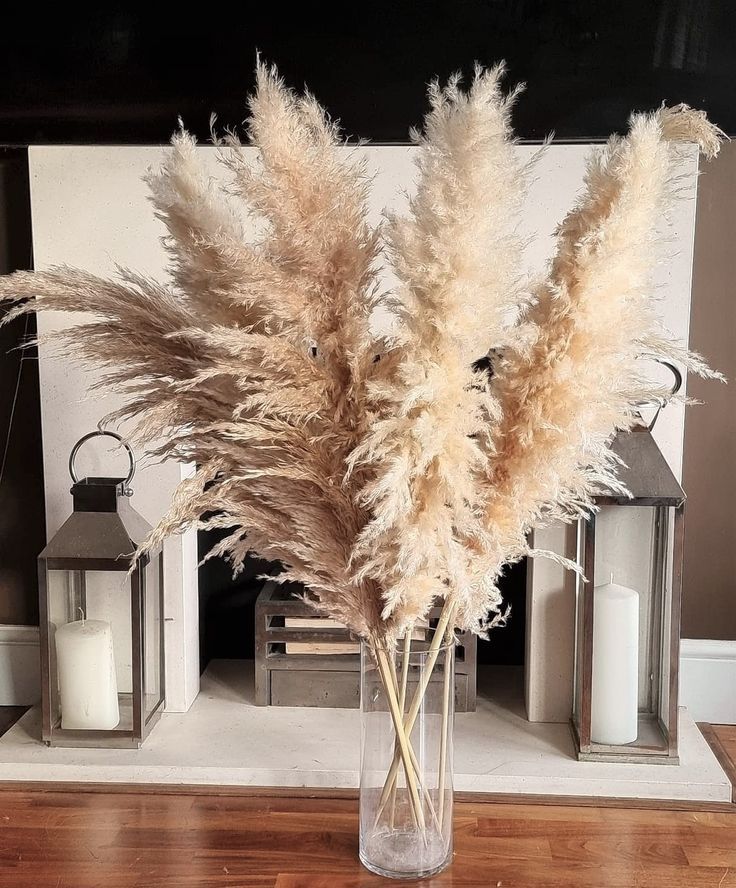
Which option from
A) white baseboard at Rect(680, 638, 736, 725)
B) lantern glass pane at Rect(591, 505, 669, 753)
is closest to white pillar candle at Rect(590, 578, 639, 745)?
lantern glass pane at Rect(591, 505, 669, 753)

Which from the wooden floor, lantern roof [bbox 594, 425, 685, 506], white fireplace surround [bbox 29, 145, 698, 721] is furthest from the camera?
white fireplace surround [bbox 29, 145, 698, 721]

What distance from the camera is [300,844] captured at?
55.1 inches

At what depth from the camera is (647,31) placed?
65.8 inches

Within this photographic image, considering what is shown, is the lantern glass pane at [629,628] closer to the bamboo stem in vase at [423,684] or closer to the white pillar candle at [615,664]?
the white pillar candle at [615,664]

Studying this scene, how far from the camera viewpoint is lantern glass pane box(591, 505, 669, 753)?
1.58 meters

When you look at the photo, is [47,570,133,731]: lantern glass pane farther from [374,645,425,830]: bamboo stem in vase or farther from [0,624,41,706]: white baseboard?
[374,645,425,830]: bamboo stem in vase

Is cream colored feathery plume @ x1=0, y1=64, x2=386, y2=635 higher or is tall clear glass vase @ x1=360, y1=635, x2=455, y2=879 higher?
cream colored feathery plume @ x1=0, y1=64, x2=386, y2=635

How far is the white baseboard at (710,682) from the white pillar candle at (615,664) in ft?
1.26

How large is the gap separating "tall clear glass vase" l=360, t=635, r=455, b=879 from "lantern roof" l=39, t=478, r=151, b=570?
0.52m

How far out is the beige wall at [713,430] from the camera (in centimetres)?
184

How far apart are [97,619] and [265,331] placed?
85cm

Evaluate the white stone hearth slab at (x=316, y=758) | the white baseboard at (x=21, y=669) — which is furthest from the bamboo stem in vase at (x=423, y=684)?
the white baseboard at (x=21, y=669)

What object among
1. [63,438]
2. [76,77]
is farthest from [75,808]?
[76,77]

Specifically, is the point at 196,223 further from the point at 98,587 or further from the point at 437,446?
the point at 98,587
